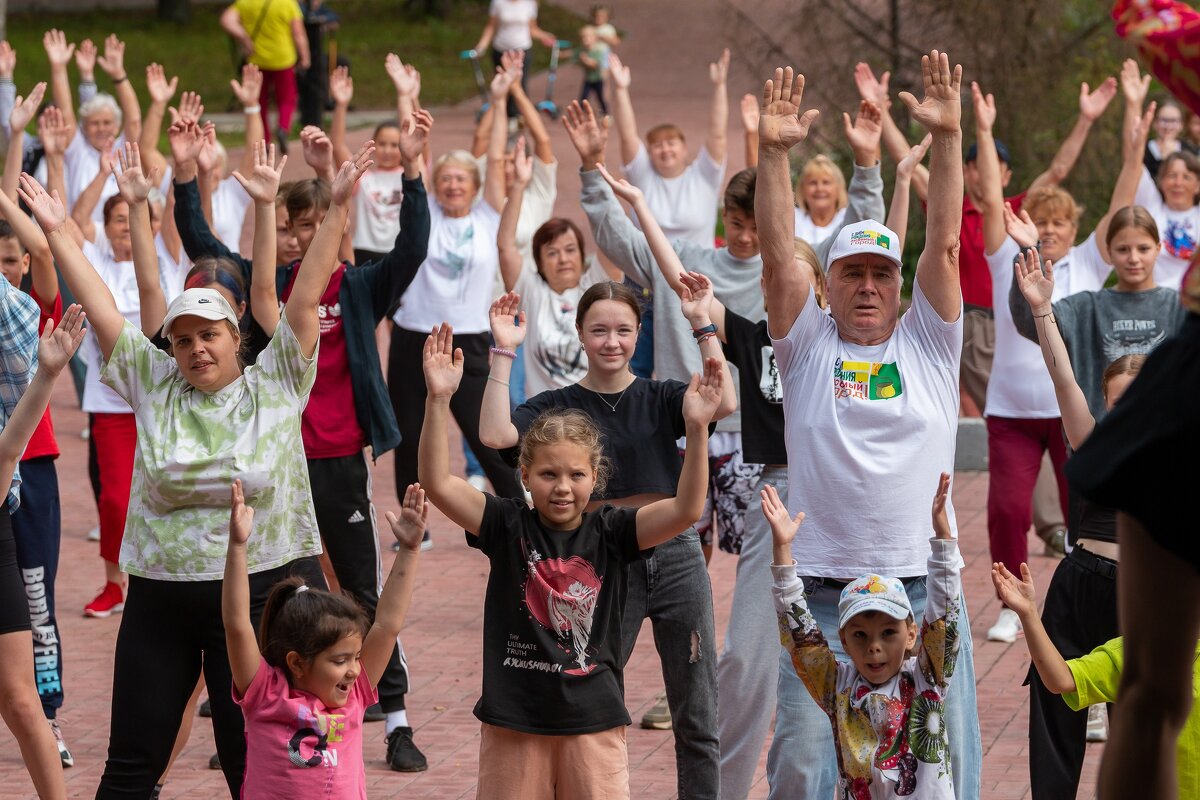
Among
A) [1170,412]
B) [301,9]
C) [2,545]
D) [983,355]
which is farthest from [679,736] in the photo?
[301,9]

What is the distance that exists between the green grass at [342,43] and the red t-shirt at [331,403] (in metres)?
19.9

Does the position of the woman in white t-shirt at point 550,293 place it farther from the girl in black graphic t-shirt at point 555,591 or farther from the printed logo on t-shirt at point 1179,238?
the girl in black graphic t-shirt at point 555,591

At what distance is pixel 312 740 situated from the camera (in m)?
4.34

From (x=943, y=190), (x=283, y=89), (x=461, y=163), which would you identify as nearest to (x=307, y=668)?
(x=943, y=190)

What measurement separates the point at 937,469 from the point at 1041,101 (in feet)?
33.3

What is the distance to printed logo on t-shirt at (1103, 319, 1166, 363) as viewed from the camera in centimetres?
641

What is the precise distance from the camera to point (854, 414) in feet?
15.2

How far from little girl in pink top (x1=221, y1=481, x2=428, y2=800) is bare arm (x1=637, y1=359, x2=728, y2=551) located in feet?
2.05

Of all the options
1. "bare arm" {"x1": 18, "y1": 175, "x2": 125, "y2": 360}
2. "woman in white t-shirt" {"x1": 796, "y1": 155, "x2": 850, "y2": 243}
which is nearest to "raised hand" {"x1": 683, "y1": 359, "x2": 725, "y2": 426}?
"bare arm" {"x1": 18, "y1": 175, "x2": 125, "y2": 360}

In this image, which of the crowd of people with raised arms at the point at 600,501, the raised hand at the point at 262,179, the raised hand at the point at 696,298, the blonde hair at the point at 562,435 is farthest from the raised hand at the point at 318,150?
the blonde hair at the point at 562,435

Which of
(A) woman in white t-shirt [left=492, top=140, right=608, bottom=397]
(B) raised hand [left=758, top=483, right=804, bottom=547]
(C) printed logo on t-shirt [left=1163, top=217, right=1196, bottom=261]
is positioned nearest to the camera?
(B) raised hand [left=758, top=483, right=804, bottom=547]

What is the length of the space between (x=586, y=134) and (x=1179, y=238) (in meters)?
4.20

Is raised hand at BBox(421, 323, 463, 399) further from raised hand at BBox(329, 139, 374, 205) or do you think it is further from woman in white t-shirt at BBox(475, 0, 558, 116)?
woman in white t-shirt at BBox(475, 0, 558, 116)

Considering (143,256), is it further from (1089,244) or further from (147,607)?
(1089,244)
